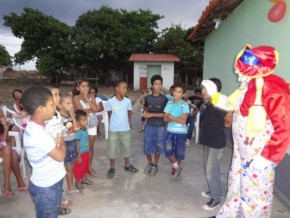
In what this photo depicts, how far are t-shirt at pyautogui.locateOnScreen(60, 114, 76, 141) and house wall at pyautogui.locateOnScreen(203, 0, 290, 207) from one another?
2.79 metres

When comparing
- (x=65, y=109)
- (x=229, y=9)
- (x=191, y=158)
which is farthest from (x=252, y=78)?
(x=229, y=9)

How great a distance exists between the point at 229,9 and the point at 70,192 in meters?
5.08

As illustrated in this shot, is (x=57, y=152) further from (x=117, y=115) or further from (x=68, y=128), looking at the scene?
(x=117, y=115)

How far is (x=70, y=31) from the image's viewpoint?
20422mm

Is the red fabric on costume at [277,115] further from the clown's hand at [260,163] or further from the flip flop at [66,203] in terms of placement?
the flip flop at [66,203]

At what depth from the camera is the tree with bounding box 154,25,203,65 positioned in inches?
806

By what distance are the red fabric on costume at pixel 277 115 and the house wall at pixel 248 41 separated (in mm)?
1565

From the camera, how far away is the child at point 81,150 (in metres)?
3.46

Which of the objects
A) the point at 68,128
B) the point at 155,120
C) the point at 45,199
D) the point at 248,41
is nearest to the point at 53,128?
the point at 45,199

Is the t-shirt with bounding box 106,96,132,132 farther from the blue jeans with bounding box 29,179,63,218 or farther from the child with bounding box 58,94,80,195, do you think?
the blue jeans with bounding box 29,179,63,218

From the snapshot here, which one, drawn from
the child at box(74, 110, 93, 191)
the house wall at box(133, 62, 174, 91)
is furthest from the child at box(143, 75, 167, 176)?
the house wall at box(133, 62, 174, 91)

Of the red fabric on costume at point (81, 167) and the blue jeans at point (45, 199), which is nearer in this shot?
the blue jeans at point (45, 199)

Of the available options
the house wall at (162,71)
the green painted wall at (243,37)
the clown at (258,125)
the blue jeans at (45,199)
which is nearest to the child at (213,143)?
the clown at (258,125)

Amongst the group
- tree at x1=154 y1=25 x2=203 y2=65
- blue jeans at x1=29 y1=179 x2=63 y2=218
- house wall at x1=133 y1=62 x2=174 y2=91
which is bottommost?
blue jeans at x1=29 y1=179 x2=63 y2=218
